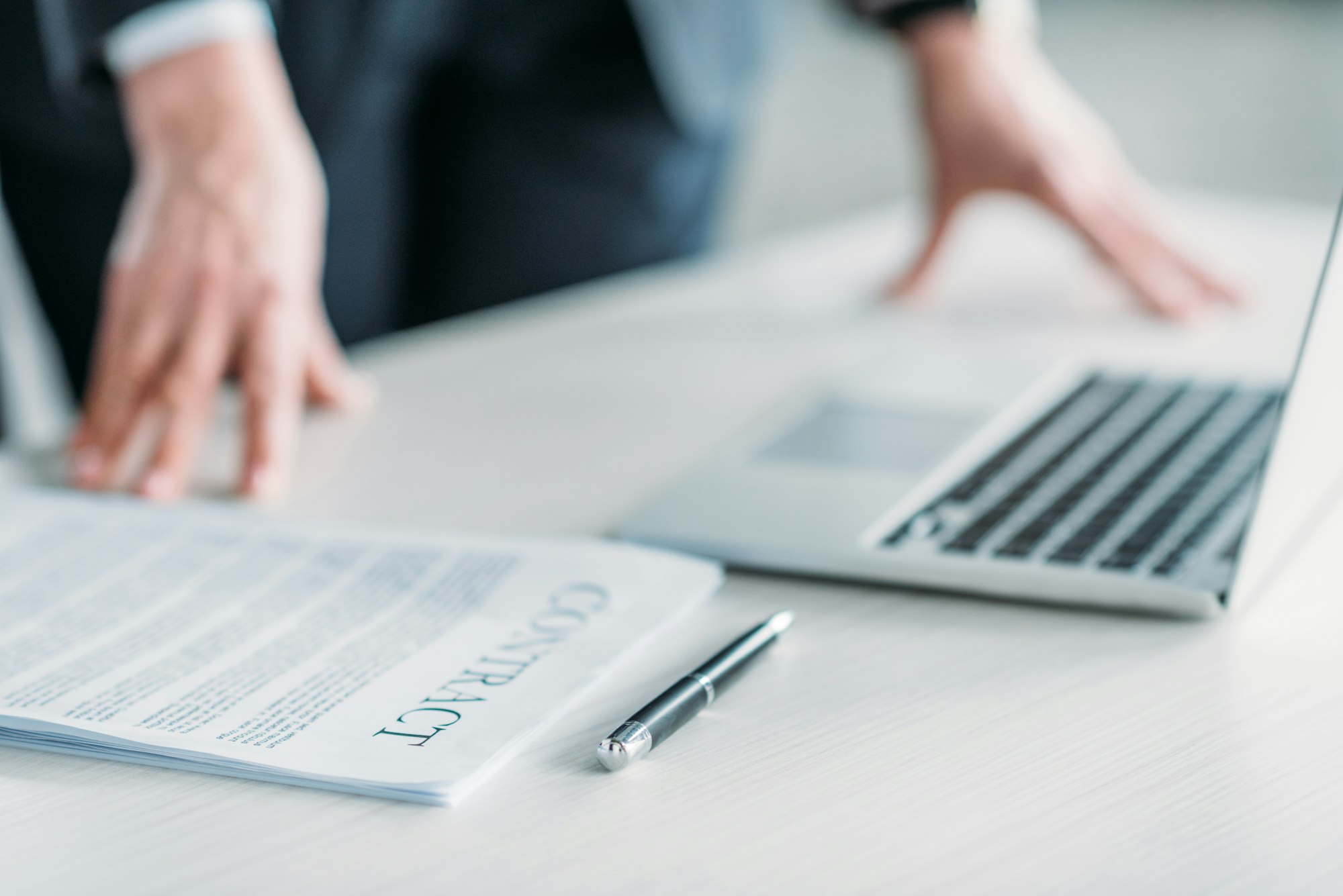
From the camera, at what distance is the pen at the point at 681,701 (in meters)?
0.40

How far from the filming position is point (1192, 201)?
1312 mm

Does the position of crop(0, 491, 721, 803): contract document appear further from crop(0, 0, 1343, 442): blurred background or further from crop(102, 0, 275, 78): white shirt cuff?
crop(0, 0, 1343, 442): blurred background

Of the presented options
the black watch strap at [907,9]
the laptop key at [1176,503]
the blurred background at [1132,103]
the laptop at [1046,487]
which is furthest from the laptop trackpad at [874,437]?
the blurred background at [1132,103]

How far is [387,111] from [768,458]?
0.60 m

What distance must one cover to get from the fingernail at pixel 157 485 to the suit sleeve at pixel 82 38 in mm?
284

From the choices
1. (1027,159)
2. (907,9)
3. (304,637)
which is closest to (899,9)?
(907,9)

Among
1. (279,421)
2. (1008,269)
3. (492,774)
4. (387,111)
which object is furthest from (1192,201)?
(492,774)

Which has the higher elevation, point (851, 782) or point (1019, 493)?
point (1019, 493)

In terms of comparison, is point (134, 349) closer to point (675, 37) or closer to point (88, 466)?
point (88, 466)

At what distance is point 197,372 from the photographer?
2.36ft

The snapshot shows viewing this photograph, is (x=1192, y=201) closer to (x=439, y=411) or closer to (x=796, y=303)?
(x=796, y=303)

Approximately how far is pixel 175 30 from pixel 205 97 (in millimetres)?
43

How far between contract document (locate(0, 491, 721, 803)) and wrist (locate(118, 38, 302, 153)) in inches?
9.7

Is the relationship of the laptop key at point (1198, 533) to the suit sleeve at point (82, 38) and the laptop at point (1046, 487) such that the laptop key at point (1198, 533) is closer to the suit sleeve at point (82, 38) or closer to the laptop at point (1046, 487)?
the laptop at point (1046, 487)
